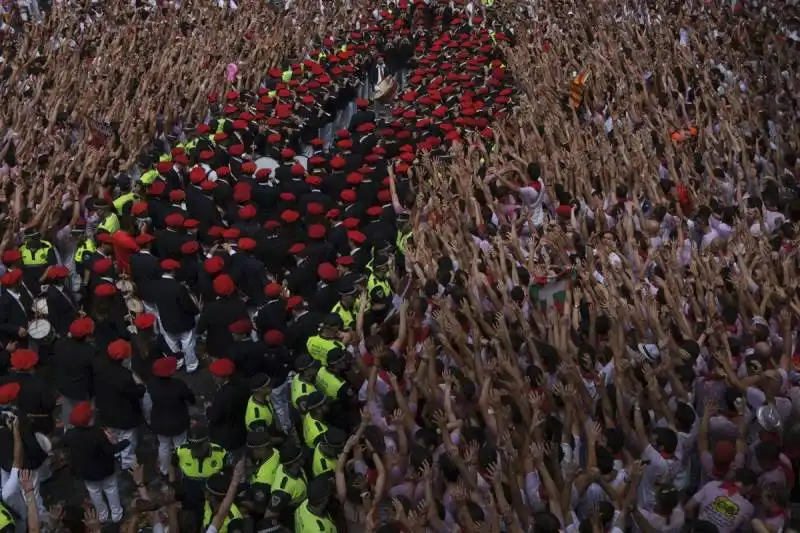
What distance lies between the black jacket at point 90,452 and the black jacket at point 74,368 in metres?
0.70

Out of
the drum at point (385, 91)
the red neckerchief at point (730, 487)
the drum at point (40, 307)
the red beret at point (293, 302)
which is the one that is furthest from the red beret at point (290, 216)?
the drum at point (385, 91)

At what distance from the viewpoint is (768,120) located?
30.6ft

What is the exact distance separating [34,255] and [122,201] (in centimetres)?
142

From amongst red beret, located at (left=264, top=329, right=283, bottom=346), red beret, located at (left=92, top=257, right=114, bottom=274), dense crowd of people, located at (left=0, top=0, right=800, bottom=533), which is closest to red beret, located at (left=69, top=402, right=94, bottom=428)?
dense crowd of people, located at (left=0, top=0, right=800, bottom=533)

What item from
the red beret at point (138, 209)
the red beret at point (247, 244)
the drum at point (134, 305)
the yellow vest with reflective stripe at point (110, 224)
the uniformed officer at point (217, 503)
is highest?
the uniformed officer at point (217, 503)

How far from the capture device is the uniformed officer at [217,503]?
4.45 m

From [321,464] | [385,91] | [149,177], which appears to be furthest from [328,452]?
[385,91]

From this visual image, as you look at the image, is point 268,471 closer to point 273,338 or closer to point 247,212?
point 273,338

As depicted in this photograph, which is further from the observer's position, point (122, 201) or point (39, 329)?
point (122, 201)

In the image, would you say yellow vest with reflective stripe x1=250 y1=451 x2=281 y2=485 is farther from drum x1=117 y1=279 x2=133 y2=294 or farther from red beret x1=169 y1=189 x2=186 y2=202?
red beret x1=169 y1=189 x2=186 y2=202

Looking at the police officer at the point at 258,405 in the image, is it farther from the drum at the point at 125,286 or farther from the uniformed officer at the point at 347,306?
the drum at the point at 125,286

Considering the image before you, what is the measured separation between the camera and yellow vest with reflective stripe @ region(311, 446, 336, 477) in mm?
4815

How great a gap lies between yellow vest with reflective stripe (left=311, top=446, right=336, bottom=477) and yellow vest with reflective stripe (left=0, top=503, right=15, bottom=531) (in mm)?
1896

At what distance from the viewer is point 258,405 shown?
5.54 m
